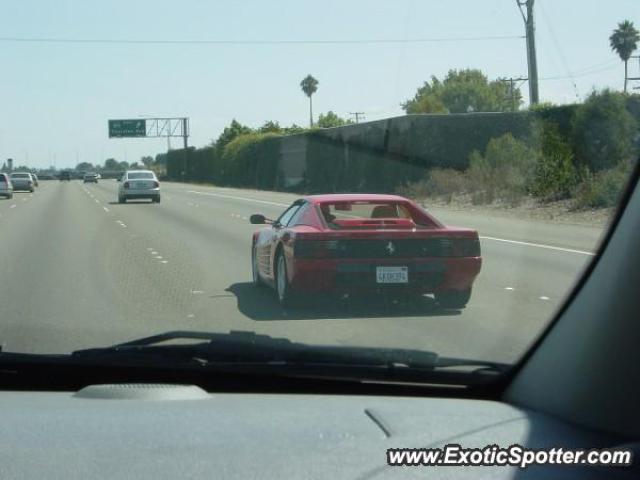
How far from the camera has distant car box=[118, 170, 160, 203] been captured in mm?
40188

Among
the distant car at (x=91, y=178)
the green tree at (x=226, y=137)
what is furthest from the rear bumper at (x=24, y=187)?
the distant car at (x=91, y=178)

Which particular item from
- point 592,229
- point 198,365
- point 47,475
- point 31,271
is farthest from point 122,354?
point 592,229

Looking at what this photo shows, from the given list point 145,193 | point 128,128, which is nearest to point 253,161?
point 145,193

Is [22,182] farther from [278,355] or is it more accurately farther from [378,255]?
[278,355]

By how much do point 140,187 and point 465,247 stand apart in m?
31.8

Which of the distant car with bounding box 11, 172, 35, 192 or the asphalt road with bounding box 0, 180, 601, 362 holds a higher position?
the distant car with bounding box 11, 172, 35, 192

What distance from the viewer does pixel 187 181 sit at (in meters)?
76.1

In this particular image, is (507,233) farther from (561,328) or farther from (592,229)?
(561,328)

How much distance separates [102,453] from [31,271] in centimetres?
1099

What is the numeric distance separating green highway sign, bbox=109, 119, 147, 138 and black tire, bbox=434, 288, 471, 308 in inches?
3446

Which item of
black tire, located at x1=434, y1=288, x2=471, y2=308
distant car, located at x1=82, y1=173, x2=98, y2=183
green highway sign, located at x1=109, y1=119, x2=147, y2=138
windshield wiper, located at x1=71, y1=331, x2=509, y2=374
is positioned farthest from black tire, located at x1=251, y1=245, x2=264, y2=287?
green highway sign, located at x1=109, y1=119, x2=147, y2=138

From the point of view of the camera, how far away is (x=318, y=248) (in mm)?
9703

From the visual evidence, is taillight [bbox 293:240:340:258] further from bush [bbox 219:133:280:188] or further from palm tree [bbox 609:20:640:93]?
bush [bbox 219:133:280:188]

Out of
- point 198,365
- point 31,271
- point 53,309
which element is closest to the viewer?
point 198,365
